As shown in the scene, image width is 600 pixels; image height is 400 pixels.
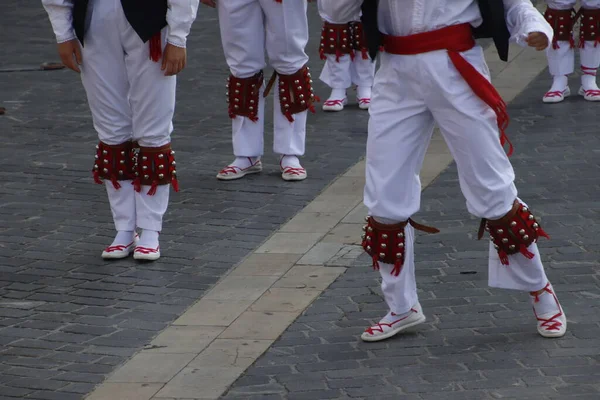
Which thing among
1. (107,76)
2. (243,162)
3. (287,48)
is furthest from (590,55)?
(107,76)

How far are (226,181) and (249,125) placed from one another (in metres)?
0.39

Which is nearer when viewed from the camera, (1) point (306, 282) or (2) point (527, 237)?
(2) point (527, 237)

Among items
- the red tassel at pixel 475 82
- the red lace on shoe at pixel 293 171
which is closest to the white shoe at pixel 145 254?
the red lace on shoe at pixel 293 171

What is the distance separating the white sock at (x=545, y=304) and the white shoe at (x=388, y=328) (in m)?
0.52

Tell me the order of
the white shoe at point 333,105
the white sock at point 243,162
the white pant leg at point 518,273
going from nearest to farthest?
the white pant leg at point 518,273 → the white sock at point 243,162 → the white shoe at point 333,105

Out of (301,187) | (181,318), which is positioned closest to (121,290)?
(181,318)

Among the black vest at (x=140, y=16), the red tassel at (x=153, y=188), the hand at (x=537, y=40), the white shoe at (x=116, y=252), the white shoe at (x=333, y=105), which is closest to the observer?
the hand at (x=537, y=40)

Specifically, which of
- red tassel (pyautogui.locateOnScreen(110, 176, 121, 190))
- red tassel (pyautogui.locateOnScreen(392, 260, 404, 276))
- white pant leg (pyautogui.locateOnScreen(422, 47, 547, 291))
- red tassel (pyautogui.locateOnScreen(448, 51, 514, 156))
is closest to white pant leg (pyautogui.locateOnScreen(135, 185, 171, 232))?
red tassel (pyautogui.locateOnScreen(110, 176, 121, 190))

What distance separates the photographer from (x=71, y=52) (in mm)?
6219

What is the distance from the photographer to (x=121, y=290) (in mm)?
6168

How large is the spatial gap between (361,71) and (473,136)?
5265 millimetres

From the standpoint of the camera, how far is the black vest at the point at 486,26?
16.1ft

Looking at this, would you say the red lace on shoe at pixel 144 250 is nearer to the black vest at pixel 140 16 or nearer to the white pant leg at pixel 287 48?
the black vest at pixel 140 16

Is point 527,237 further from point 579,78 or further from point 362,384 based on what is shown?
point 579,78
